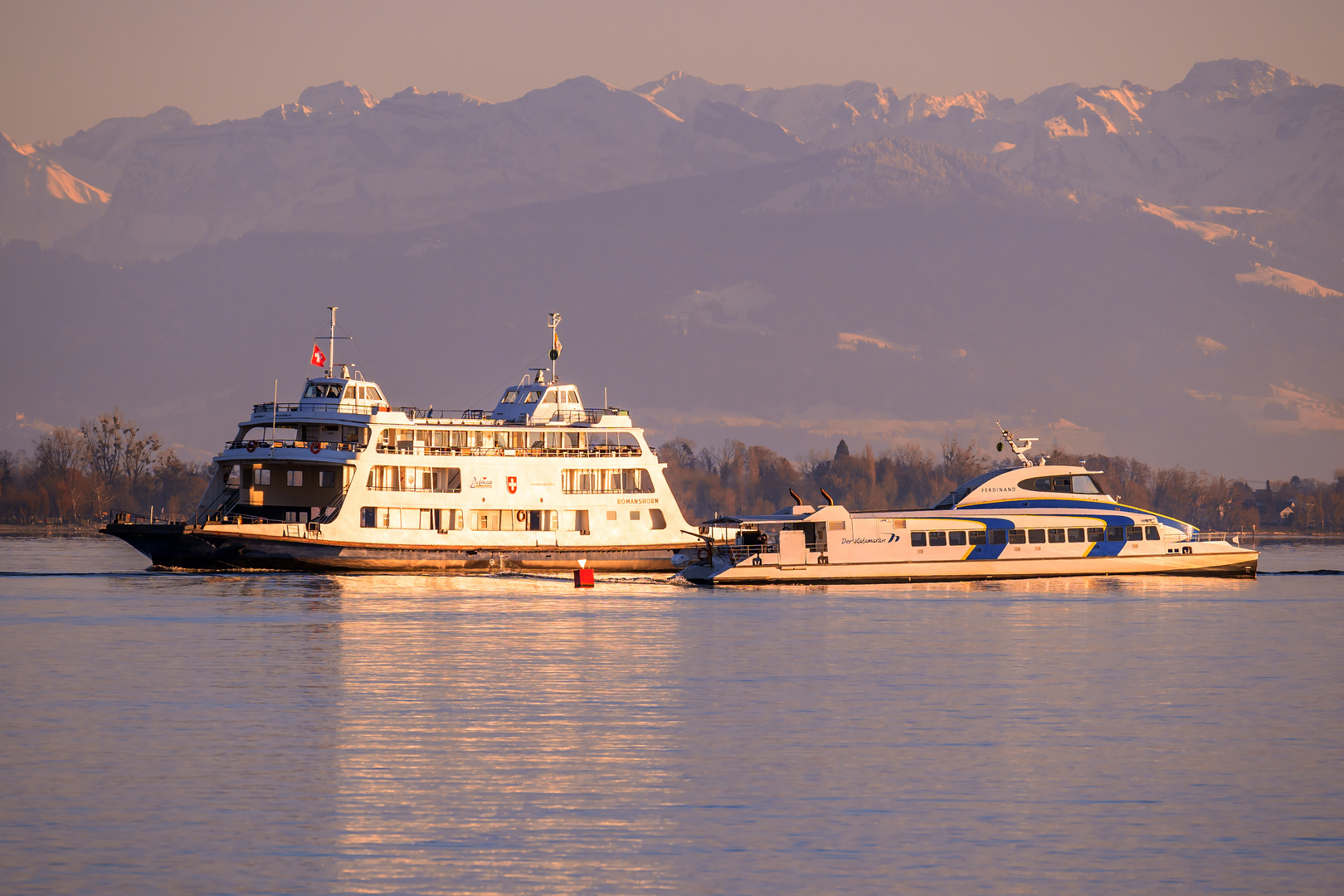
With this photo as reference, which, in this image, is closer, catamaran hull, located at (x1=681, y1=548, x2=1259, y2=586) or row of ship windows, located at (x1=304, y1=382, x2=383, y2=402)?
catamaran hull, located at (x1=681, y1=548, x2=1259, y2=586)

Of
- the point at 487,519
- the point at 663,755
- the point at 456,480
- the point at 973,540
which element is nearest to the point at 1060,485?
the point at 973,540

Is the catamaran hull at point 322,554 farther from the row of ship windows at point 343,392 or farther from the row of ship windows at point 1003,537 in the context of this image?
the row of ship windows at point 1003,537

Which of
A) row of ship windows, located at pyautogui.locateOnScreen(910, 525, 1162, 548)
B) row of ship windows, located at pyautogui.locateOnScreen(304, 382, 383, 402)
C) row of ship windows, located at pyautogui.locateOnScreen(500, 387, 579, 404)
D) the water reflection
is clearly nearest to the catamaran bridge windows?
row of ship windows, located at pyautogui.locateOnScreen(910, 525, 1162, 548)

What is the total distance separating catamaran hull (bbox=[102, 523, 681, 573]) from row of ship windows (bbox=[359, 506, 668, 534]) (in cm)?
109

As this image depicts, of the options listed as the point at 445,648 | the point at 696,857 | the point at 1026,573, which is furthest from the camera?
the point at 1026,573

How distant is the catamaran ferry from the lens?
240ft

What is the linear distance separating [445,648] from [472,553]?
32.1 metres

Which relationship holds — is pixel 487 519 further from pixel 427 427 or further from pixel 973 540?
pixel 973 540

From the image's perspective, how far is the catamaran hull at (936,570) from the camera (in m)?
71.2

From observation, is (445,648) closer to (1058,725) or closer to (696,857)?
(1058,725)

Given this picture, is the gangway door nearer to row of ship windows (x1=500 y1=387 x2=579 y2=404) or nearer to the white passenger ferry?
the white passenger ferry

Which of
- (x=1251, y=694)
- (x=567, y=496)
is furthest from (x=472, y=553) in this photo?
(x=1251, y=694)

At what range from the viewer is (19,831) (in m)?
22.3

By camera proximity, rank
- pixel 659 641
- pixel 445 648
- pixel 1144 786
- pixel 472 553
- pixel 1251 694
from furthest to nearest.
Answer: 1. pixel 472 553
2. pixel 659 641
3. pixel 445 648
4. pixel 1251 694
5. pixel 1144 786
